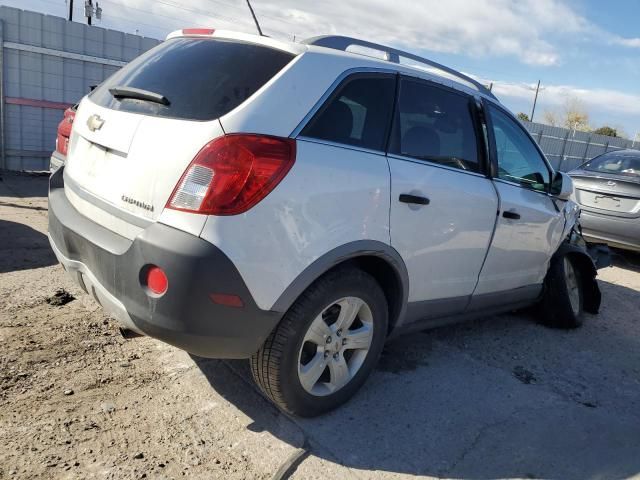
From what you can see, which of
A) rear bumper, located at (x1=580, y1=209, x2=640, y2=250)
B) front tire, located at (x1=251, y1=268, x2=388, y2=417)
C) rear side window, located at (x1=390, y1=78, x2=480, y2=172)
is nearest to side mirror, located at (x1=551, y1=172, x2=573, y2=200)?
rear side window, located at (x1=390, y1=78, x2=480, y2=172)

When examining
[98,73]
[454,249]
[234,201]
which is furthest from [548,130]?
[234,201]

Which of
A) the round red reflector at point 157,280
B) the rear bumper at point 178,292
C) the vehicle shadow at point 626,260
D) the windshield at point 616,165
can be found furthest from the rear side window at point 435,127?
the windshield at point 616,165

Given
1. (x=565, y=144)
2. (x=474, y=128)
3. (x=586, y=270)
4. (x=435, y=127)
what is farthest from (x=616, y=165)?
(x=565, y=144)

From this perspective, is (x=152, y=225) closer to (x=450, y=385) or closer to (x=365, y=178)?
(x=365, y=178)

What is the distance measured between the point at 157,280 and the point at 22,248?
3.37m

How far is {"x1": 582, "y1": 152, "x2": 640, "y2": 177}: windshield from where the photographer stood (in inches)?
328

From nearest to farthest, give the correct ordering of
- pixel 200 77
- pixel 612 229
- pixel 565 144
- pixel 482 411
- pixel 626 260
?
pixel 200 77 → pixel 482 411 → pixel 612 229 → pixel 626 260 → pixel 565 144

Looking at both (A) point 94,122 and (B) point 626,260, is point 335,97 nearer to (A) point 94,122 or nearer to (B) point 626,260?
(A) point 94,122

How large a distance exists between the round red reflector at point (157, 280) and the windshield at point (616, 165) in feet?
25.7

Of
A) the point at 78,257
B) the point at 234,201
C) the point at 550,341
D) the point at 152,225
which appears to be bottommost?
the point at 550,341

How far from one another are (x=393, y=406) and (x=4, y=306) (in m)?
2.67

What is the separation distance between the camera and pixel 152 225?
7.83 feet

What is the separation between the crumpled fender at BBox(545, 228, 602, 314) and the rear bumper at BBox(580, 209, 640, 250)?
8.44ft

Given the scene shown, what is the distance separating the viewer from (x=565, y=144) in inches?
836
